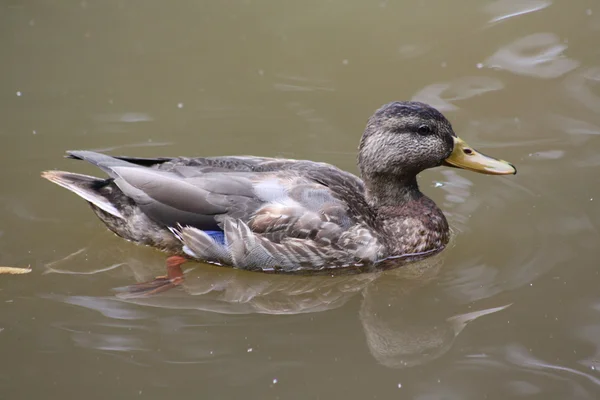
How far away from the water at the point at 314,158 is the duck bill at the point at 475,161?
548 millimetres

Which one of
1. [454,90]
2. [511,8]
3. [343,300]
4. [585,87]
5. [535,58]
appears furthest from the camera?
[511,8]

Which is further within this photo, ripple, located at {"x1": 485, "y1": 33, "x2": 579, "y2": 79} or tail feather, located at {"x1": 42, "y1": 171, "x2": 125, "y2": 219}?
ripple, located at {"x1": 485, "y1": 33, "x2": 579, "y2": 79}

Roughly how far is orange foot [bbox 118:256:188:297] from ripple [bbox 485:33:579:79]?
4.39m

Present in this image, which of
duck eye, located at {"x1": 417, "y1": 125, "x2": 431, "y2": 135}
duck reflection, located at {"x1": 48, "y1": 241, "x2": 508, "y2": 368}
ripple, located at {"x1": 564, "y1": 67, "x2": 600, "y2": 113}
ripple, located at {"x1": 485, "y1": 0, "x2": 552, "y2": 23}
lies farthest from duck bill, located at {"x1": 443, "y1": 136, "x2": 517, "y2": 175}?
ripple, located at {"x1": 485, "y1": 0, "x2": 552, "y2": 23}

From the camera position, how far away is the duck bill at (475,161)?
6.94m

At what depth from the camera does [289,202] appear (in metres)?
6.76

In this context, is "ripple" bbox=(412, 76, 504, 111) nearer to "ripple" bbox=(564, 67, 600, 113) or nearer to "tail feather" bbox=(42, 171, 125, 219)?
"ripple" bbox=(564, 67, 600, 113)

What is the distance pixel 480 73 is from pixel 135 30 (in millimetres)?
3854

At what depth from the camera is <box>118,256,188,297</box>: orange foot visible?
21.4 feet

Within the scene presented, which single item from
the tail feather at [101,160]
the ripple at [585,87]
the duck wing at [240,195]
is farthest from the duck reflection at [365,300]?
the ripple at [585,87]

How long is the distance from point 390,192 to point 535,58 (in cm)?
330

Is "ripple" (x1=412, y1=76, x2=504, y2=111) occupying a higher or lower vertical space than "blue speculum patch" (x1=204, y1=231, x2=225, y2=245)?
higher

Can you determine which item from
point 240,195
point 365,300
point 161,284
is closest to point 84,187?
point 161,284

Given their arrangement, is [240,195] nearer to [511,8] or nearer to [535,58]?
[535,58]
